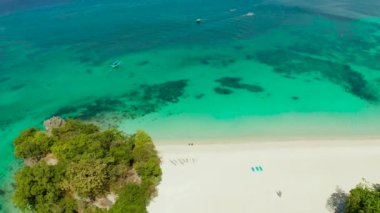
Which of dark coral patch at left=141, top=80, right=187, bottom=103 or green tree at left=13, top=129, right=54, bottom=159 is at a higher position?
green tree at left=13, top=129, right=54, bottom=159

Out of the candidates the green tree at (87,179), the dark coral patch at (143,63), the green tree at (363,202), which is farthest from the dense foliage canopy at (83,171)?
the dark coral patch at (143,63)

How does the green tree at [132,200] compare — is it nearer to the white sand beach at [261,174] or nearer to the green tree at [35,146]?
the white sand beach at [261,174]

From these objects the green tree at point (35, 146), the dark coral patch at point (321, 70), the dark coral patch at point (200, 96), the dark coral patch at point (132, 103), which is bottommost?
the dark coral patch at point (132, 103)

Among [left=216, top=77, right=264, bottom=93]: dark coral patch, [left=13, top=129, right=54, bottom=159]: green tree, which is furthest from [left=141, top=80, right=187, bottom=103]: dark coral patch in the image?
[left=13, top=129, right=54, bottom=159]: green tree

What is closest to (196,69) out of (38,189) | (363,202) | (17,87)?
(17,87)

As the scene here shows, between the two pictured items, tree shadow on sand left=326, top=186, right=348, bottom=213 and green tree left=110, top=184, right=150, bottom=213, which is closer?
green tree left=110, top=184, right=150, bottom=213

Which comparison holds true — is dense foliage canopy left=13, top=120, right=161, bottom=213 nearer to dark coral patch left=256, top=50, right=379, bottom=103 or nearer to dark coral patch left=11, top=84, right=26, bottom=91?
dark coral patch left=11, top=84, right=26, bottom=91
